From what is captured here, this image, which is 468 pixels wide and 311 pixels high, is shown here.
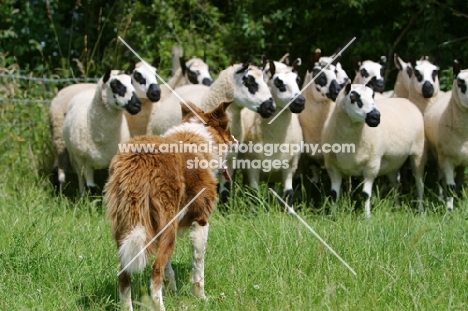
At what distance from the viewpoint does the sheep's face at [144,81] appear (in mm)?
9031

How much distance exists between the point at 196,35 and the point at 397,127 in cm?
536

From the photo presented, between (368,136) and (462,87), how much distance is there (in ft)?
4.03

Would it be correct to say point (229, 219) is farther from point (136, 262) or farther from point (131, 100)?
point (136, 262)

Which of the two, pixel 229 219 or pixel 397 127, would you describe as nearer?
pixel 229 219

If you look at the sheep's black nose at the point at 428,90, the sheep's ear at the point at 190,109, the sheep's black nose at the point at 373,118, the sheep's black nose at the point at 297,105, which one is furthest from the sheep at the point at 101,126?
the sheep's black nose at the point at 428,90

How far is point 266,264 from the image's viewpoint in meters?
5.49

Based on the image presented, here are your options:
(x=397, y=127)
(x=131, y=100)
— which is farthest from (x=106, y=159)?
(x=397, y=127)

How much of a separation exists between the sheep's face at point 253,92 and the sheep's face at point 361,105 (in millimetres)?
816

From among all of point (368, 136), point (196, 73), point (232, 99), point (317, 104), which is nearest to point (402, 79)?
point (317, 104)

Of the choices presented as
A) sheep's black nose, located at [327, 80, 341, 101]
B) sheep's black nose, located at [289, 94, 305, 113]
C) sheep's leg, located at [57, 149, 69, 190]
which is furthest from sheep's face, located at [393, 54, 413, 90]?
sheep's leg, located at [57, 149, 69, 190]

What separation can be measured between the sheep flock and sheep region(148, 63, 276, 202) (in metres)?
0.01

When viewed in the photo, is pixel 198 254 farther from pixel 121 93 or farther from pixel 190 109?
pixel 121 93

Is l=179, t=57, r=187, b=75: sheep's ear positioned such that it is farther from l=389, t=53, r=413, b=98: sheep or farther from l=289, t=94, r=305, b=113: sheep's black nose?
l=389, t=53, r=413, b=98: sheep

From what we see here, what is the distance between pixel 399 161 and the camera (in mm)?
8969
